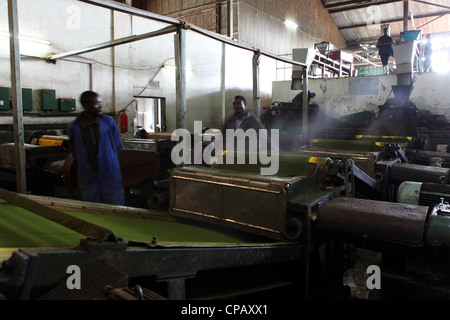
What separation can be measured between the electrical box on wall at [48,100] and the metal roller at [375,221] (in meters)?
6.19

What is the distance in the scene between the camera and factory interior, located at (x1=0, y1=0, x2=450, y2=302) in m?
1.42

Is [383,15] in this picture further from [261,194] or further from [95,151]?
[261,194]

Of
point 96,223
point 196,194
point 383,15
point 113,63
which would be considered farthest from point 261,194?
point 383,15

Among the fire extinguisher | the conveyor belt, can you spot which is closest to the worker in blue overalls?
the conveyor belt

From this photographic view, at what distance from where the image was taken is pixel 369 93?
30.3 ft

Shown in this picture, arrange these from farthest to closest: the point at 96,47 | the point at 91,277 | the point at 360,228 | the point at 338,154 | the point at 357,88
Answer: the point at 357,88 → the point at 96,47 → the point at 338,154 → the point at 360,228 → the point at 91,277

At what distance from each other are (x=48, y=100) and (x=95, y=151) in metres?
4.26

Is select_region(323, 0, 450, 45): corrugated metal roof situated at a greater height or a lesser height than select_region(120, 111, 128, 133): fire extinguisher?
greater

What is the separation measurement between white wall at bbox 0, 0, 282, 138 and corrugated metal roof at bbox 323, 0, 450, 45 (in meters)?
6.80

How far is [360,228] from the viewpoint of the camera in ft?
6.69

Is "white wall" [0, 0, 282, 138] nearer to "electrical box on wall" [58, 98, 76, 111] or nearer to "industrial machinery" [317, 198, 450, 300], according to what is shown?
"electrical box on wall" [58, 98, 76, 111]

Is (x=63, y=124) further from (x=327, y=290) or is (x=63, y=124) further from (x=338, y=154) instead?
(x=327, y=290)

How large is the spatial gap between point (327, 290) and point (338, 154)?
Result: 1569 mm
